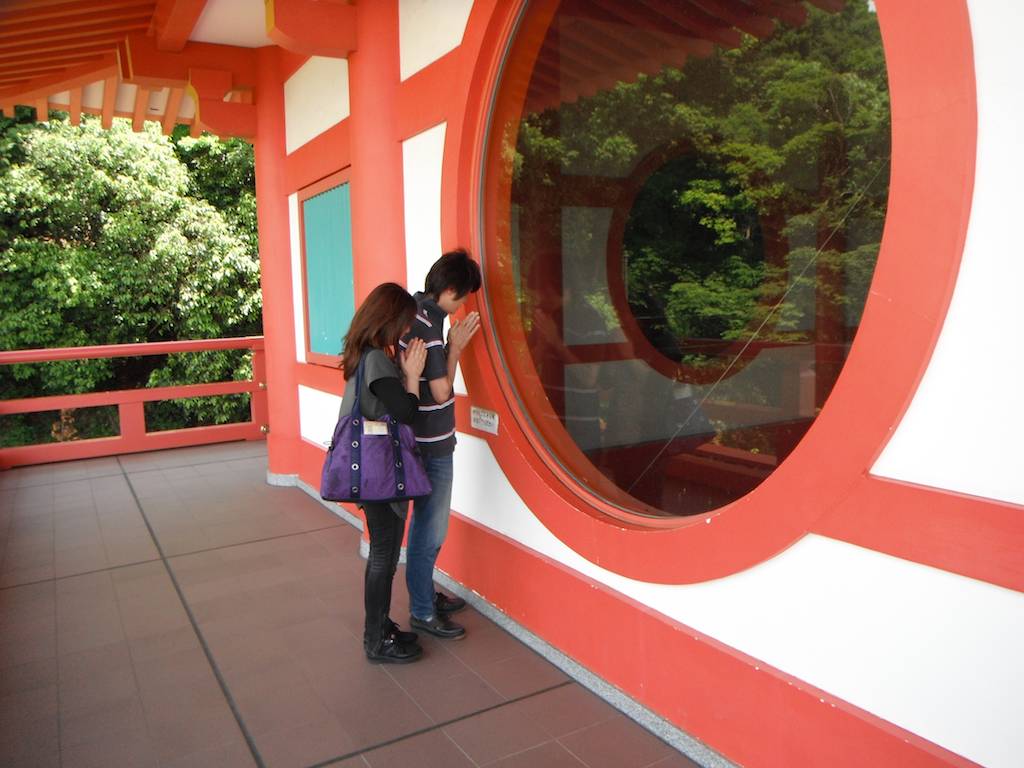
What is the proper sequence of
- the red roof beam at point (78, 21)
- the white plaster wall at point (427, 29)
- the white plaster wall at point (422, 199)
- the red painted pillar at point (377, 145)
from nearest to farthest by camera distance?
the white plaster wall at point (427, 29) < the white plaster wall at point (422, 199) < the red painted pillar at point (377, 145) < the red roof beam at point (78, 21)

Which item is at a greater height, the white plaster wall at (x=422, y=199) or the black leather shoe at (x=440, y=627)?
the white plaster wall at (x=422, y=199)

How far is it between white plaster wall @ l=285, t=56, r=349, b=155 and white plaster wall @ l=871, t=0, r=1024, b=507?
3.70m

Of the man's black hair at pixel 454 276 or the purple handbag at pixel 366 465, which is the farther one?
the man's black hair at pixel 454 276

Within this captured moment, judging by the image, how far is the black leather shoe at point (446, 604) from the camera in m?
3.35

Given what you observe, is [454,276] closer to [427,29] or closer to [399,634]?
[427,29]

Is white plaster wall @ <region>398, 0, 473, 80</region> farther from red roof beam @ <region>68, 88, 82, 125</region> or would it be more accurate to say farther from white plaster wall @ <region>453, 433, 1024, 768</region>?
red roof beam @ <region>68, 88, 82, 125</region>

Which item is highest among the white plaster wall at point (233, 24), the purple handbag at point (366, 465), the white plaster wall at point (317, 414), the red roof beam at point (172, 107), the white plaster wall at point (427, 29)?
the white plaster wall at point (233, 24)

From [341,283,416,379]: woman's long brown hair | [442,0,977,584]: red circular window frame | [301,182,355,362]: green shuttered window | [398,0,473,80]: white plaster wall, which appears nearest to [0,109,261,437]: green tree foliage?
[301,182,355,362]: green shuttered window

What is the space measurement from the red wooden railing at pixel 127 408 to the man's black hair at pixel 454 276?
4984 millimetres

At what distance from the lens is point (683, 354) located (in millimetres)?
4047

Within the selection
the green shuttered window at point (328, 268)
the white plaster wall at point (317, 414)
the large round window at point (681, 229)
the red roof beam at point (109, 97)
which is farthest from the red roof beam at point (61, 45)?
the large round window at point (681, 229)

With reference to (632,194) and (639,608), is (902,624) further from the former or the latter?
(632,194)

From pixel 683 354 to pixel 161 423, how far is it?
46.5ft

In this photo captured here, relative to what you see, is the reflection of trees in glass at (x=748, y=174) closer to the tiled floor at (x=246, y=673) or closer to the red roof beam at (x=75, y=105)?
the tiled floor at (x=246, y=673)
